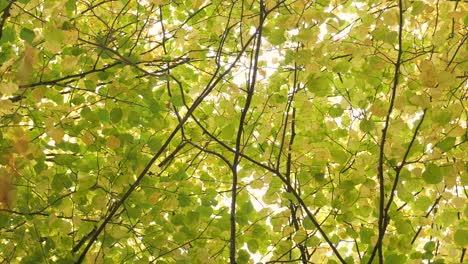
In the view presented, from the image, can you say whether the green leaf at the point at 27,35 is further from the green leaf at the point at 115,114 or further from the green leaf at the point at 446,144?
the green leaf at the point at 446,144

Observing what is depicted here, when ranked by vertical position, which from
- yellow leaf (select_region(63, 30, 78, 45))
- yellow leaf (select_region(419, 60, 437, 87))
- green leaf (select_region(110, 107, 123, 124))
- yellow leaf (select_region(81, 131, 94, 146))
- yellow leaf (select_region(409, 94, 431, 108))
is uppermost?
yellow leaf (select_region(63, 30, 78, 45))

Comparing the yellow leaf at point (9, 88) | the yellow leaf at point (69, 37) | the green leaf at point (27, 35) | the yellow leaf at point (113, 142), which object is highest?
the green leaf at point (27, 35)

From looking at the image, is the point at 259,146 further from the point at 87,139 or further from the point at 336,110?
the point at 87,139

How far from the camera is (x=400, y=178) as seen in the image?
2426 millimetres

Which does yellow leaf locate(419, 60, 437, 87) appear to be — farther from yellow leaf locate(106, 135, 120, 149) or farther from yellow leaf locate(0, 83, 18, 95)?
yellow leaf locate(0, 83, 18, 95)

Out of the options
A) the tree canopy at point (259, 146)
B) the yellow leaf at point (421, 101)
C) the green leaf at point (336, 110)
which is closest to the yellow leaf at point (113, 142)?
the tree canopy at point (259, 146)

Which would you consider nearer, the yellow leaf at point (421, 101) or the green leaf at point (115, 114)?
the yellow leaf at point (421, 101)

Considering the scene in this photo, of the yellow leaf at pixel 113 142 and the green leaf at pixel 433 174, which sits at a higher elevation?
the yellow leaf at pixel 113 142

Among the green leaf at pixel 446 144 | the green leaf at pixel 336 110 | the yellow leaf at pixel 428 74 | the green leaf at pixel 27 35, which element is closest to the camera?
the yellow leaf at pixel 428 74

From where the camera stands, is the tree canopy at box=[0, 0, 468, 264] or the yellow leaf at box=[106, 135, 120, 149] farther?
the yellow leaf at box=[106, 135, 120, 149]

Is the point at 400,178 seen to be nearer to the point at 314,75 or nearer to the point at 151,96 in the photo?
the point at 314,75

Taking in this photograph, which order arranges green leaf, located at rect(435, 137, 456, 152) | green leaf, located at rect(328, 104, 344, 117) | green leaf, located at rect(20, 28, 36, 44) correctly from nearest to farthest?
green leaf, located at rect(435, 137, 456, 152) → green leaf, located at rect(20, 28, 36, 44) → green leaf, located at rect(328, 104, 344, 117)

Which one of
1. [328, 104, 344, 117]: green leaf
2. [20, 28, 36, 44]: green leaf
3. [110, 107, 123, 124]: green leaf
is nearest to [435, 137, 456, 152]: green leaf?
[328, 104, 344, 117]: green leaf

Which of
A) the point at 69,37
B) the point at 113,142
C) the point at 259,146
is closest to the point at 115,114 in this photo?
the point at 113,142
